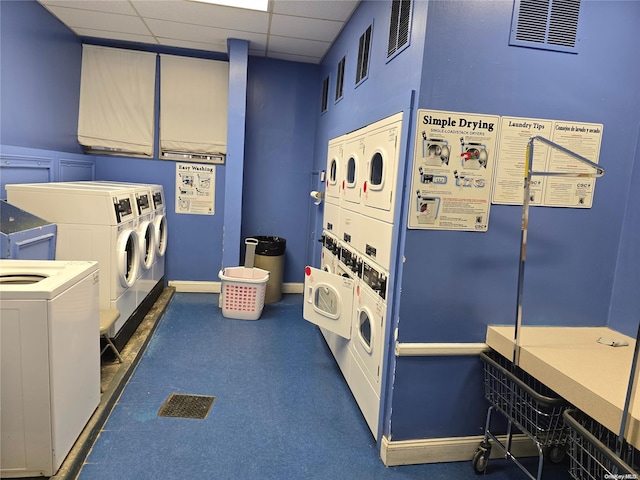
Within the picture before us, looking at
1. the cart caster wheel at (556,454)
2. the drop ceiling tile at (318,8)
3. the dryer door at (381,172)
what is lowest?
the cart caster wheel at (556,454)

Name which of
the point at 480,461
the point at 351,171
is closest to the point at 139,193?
the point at 351,171

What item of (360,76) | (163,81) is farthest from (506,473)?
(163,81)

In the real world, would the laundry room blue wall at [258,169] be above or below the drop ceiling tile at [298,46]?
below

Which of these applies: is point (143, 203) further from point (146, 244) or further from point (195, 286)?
point (195, 286)

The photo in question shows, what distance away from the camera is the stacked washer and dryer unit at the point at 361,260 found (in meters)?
2.28

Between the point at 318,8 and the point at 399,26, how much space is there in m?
1.42

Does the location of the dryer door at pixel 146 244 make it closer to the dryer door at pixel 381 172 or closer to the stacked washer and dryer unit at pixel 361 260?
the stacked washer and dryer unit at pixel 361 260

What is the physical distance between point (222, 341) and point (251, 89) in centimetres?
304

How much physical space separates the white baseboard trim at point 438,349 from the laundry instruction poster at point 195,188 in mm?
3564

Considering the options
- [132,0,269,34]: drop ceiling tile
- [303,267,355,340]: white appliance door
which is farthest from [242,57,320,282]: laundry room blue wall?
[303,267,355,340]: white appliance door

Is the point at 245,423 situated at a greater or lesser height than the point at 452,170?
lesser

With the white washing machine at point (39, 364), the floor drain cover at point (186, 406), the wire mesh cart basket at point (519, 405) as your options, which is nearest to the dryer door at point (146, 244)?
the floor drain cover at point (186, 406)

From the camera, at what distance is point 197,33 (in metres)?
4.15

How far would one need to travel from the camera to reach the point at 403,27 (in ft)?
7.25
